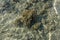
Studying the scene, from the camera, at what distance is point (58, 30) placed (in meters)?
3.96

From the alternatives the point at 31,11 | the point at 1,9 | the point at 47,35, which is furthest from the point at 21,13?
the point at 47,35

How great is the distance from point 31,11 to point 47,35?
830 mm

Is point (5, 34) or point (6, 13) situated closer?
point (5, 34)

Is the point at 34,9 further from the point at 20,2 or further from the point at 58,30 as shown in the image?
the point at 58,30

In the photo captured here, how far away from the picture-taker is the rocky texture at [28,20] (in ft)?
13.4

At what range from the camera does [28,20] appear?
4359 millimetres

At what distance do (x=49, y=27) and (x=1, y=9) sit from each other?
1481 millimetres

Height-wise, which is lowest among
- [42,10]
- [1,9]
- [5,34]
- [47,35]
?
[47,35]

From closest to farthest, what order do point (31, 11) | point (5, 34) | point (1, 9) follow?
point (5, 34) → point (31, 11) → point (1, 9)

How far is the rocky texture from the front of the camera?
161 inches

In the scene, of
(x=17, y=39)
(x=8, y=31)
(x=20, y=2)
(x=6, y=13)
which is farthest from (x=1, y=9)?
(x=17, y=39)

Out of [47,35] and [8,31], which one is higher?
[8,31]

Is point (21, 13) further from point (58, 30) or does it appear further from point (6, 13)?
point (58, 30)

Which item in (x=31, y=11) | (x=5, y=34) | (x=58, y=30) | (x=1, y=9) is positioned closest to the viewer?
(x=58, y=30)
